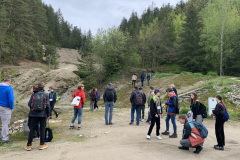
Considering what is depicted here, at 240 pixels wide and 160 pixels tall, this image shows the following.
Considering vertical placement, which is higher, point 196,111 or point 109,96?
point 109,96

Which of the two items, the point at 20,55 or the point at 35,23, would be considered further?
the point at 35,23

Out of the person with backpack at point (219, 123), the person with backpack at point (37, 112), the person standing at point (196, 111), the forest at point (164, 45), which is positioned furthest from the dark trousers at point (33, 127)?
the forest at point (164, 45)

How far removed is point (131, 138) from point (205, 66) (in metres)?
25.3

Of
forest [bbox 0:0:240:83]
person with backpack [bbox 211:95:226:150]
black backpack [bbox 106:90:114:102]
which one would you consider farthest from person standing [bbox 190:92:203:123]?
forest [bbox 0:0:240:83]

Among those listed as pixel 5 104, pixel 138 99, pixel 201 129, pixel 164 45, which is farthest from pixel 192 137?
pixel 164 45

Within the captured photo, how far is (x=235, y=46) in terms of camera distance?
23.8 metres

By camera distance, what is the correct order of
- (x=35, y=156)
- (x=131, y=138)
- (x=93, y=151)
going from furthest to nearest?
(x=131, y=138) < (x=93, y=151) < (x=35, y=156)

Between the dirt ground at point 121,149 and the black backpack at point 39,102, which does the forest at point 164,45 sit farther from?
the black backpack at point 39,102

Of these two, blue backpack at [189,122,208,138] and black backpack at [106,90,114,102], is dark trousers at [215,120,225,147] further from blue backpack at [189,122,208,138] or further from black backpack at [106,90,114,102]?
black backpack at [106,90,114,102]

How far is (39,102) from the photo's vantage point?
479cm

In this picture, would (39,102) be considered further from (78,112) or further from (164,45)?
(164,45)

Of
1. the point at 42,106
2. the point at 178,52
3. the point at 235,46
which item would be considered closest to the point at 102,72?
the point at 178,52

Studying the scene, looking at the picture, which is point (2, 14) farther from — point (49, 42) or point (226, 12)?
point (226, 12)

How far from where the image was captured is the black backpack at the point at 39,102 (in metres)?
4.75
